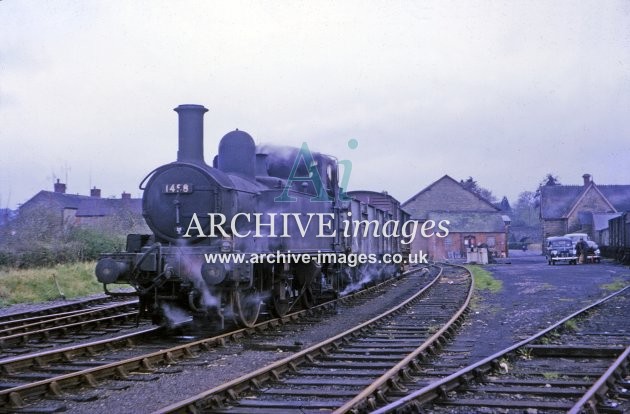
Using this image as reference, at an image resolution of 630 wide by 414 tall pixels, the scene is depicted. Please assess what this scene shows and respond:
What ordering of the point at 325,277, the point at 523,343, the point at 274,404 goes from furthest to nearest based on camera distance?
the point at 325,277, the point at 523,343, the point at 274,404

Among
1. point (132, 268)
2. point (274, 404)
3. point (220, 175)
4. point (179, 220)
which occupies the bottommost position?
point (274, 404)

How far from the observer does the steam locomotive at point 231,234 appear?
957 centimetres

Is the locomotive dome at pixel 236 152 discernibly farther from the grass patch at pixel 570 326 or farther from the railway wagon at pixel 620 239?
the railway wagon at pixel 620 239

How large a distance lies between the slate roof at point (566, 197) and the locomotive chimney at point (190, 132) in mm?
57435

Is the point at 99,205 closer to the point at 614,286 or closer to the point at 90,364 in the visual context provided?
the point at 614,286

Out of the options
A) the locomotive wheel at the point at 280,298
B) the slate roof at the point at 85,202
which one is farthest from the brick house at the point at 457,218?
the locomotive wheel at the point at 280,298

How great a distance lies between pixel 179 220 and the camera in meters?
10.1

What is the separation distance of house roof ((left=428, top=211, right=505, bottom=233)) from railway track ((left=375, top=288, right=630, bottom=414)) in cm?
4328

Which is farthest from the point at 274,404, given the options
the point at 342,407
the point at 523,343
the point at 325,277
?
the point at 325,277

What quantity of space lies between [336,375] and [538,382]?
2.10 m

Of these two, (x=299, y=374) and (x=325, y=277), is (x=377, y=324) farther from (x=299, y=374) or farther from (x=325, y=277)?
(x=299, y=374)

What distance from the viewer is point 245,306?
1051 centimetres

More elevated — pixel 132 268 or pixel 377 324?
pixel 132 268

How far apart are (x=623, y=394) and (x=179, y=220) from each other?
6.54 metres
